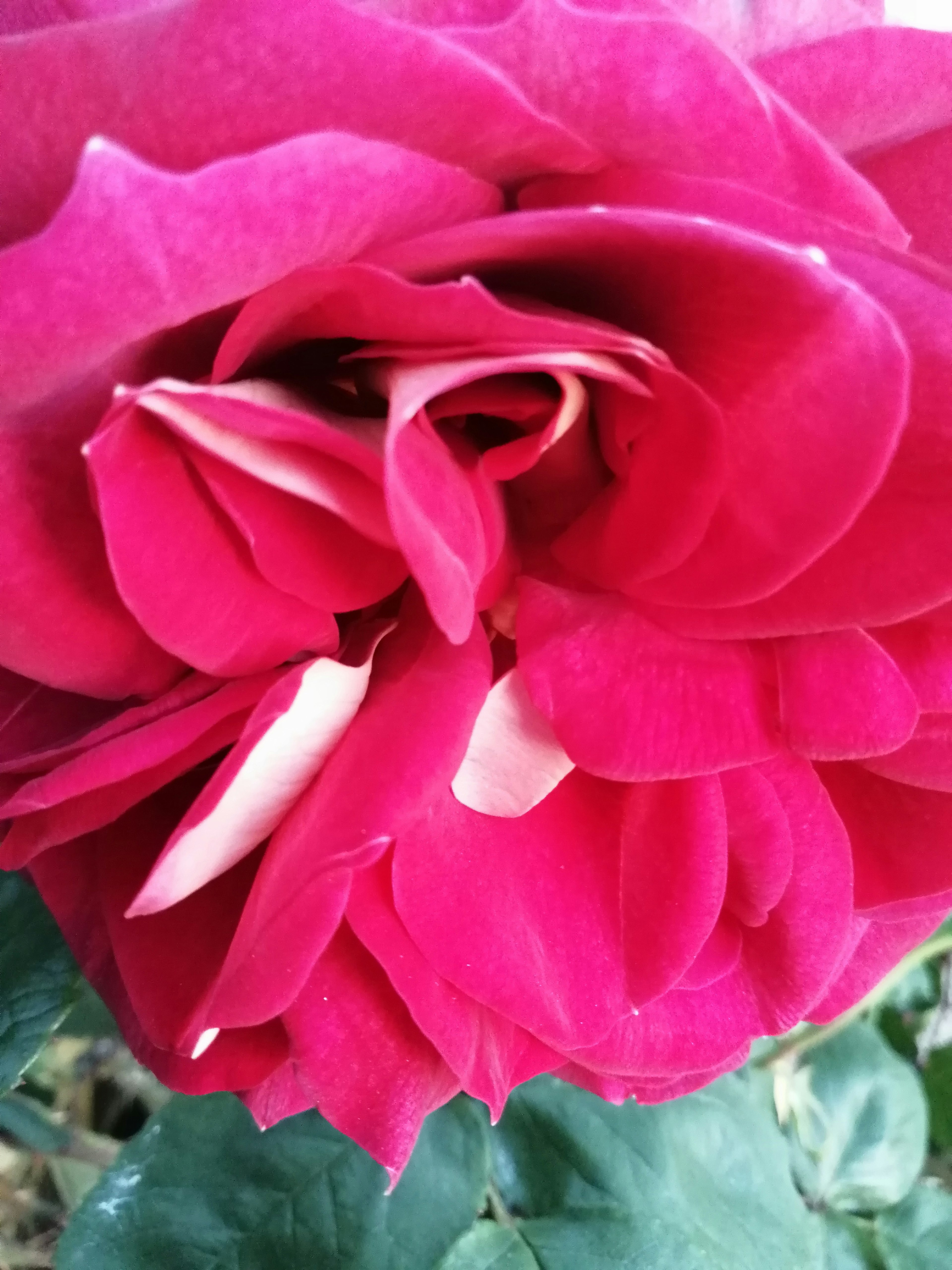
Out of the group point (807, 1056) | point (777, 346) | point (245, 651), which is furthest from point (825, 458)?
point (807, 1056)

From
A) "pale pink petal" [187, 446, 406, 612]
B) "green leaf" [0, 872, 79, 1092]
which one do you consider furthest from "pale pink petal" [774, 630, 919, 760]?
"green leaf" [0, 872, 79, 1092]

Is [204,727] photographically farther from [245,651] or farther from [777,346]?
[777,346]

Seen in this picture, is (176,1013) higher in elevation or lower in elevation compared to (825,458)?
lower

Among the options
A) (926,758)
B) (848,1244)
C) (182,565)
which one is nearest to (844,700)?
(926,758)

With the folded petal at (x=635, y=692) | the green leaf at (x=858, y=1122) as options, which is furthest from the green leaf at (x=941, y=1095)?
the folded petal at (x=635, y=692)

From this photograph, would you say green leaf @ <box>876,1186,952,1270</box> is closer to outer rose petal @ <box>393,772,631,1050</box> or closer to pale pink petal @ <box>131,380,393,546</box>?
outer rose petal @ <box>393,772,631,1050</box>

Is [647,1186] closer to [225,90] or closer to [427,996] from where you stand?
[427,996]
